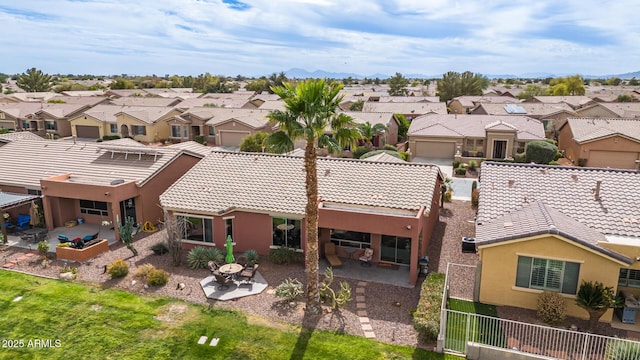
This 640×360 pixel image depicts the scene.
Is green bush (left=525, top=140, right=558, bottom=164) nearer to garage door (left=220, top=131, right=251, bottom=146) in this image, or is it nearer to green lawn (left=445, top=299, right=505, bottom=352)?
green lawn (left=445, top=299, right=505, bottom=352)

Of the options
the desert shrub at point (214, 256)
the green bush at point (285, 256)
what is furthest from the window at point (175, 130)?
the green bush at point (285, 256)

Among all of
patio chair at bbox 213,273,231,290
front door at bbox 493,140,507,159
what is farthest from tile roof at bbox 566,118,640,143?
patio chair at bbox 213,273,231,290

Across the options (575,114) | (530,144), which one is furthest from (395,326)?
(575,114)

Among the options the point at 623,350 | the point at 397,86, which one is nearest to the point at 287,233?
the point at 623,350

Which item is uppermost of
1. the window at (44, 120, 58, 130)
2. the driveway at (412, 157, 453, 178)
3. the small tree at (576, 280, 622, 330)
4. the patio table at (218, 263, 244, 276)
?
the window at (44, 120, 58, 130)

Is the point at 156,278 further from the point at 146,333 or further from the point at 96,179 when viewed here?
the point at 96,179
